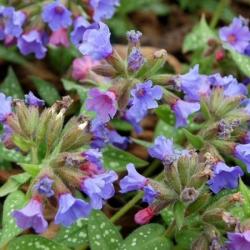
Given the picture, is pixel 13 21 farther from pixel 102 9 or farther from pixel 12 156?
pixel 12 156

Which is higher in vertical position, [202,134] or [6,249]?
[202,134]

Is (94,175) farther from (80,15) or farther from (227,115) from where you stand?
(80,15)

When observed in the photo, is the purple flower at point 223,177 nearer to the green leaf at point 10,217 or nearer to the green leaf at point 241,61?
the green leaf at point 10,217

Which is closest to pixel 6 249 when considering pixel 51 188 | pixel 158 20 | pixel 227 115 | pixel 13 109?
pixel 51 188

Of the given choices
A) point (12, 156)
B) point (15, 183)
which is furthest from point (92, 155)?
point (12, 156)

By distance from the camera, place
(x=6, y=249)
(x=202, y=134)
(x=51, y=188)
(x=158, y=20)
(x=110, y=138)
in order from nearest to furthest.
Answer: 1. (x=51, y=188)
2. (x=6, y=249)
3. (x=202, y=134)
4. (x=110, y=138)
5. (x=158, y=20)

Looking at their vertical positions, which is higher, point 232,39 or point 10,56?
point 232,39

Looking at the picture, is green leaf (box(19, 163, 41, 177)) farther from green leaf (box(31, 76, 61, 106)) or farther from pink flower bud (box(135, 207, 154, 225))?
green leaf (box(31, 76, 61, 106))

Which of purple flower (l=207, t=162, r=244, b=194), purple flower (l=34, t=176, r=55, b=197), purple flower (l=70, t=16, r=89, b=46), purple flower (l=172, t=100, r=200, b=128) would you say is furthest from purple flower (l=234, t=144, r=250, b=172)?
purple flower (l=70, t=16, r=89, b=46)
